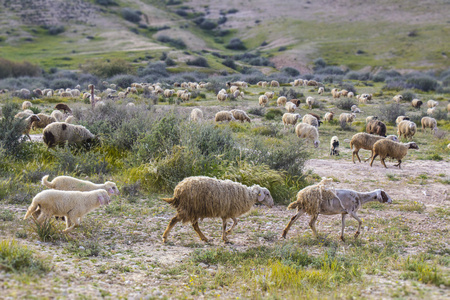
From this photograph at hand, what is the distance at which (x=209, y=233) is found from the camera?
6.84m

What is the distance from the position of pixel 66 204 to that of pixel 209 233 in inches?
97.7

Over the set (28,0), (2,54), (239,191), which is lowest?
(2,54)

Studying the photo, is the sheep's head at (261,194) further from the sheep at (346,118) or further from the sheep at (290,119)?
the sheep at (346,118)

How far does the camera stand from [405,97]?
106ft

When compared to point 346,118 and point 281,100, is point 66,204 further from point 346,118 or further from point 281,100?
point 281,100

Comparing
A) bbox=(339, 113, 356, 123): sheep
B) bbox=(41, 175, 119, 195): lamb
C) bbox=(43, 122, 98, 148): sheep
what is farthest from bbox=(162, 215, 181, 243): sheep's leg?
bbox=(339, 113, 356, 123): sheep

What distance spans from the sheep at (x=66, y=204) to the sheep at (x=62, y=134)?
18.9 ft

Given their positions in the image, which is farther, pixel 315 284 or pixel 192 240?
pixel 192 240

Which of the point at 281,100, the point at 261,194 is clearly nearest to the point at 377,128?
the point at 281,100

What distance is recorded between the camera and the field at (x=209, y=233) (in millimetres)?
4508

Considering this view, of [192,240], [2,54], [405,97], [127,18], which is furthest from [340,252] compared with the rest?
[127,18]

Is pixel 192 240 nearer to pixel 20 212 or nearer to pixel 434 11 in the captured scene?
pixel 20 212

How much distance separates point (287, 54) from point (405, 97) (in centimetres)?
4546

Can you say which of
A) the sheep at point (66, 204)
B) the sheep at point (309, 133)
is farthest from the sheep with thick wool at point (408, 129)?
the sheep at point (66, 204)
